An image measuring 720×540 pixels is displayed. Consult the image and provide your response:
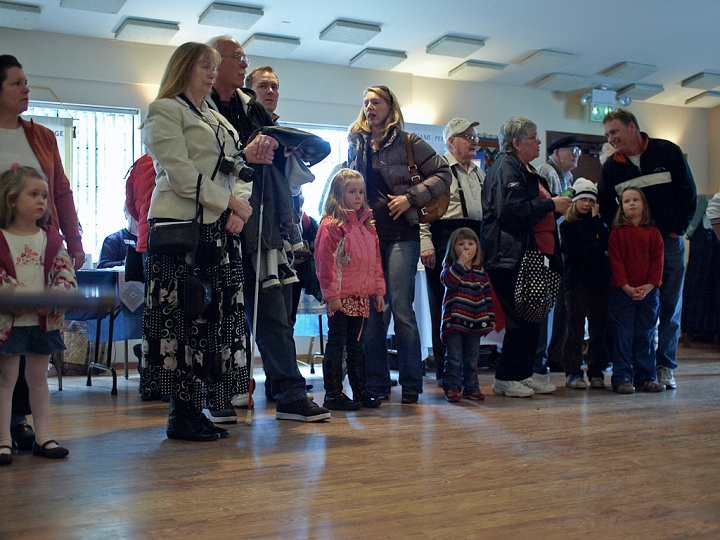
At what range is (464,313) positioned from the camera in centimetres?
387

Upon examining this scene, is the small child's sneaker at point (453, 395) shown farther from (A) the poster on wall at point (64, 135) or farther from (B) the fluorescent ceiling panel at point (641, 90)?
(B) the fluorescent ceiling panel at point (641, 90)

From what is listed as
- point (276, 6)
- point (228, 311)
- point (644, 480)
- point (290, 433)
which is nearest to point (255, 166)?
point (228, 311)

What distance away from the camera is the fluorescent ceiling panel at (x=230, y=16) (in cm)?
611

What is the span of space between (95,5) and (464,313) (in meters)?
3.80

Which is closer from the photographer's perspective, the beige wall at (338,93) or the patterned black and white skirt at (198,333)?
the patterned black and white skirt at (198,333)

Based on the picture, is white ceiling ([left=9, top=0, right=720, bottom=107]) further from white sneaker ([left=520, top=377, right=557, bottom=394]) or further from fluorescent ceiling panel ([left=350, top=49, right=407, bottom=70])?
white sneaker ([left=520, top=377, right=557, bottom=394])

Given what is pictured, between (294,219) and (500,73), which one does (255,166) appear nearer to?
(294,219)

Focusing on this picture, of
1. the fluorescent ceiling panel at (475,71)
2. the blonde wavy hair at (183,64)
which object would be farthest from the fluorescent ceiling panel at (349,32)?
the blonde wavy hair at (183,64)

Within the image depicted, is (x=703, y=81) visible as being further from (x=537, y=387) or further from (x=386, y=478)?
(x=386, y=478)

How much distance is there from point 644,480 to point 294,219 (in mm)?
1654

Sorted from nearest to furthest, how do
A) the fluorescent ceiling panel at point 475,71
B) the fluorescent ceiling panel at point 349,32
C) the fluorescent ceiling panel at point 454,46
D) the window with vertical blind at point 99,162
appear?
1. the fluorescent ceiling panel at point 349,32
2. the window with vertical blind at point 99,162
3. the fluorescent ceiling panel at point 454,46
4. the fluorescent ceiling panel at point 475,71

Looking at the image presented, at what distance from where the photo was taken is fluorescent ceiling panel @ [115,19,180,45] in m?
6.39

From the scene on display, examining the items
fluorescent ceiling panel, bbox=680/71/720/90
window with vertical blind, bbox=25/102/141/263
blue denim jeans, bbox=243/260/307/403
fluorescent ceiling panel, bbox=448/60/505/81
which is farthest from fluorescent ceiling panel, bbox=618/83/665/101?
blue denim jeans, bbox=243/260/307/403

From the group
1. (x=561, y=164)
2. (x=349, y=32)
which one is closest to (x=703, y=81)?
(x=561, y=164)
